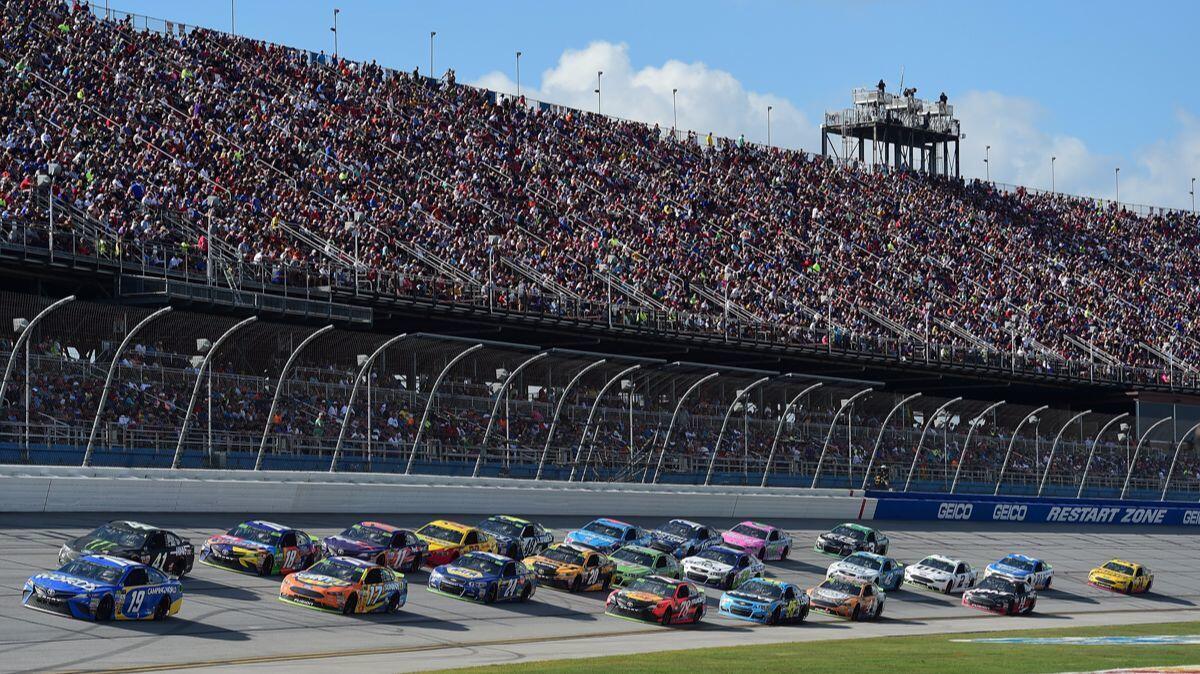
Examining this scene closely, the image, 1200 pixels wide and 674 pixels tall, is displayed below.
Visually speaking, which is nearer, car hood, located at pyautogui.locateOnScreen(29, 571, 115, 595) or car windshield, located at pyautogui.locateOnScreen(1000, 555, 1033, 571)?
car hood, located at pyautogui.locateOnScreen(29, 571, 115, 595)

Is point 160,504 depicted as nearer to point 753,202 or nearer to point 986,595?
point 986,595

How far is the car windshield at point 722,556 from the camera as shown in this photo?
41219 millimetres

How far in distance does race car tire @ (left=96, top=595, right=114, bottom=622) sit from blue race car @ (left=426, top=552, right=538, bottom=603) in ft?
28.8

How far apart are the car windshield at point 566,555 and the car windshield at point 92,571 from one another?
12355 millimetres

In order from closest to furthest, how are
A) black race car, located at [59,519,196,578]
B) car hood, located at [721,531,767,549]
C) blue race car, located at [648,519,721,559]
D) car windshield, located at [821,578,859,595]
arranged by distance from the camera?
black race car, located at [59,519,196,578] < car windshield, located at [821,578,859,595] < blue race car, located at [648,519,721,559] < car hood, located at [721,531,767,549]

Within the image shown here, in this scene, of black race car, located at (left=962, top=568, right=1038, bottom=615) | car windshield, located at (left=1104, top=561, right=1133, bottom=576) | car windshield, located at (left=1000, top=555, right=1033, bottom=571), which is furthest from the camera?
car windshield, located at (left=1104, top=561, right=1133, bottom=576)

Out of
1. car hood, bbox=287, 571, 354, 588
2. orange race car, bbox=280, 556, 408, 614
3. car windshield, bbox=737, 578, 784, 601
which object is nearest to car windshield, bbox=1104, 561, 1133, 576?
car windshield, bbox=737, 578, 784, 601

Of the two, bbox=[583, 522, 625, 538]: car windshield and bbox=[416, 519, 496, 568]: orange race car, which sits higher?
bbox=[416, 519, 496, 568]: orange race car

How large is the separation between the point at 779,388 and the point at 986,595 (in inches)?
429

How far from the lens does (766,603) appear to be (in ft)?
122

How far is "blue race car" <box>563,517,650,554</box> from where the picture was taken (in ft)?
138

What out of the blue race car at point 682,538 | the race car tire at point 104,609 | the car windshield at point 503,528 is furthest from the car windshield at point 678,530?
the race car tire at point 104,609

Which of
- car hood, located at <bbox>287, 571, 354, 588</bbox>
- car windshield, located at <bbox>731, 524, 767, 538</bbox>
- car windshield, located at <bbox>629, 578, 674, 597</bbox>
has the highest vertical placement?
car hood, located at <bbox>287, 571, 354, 588</bbox>

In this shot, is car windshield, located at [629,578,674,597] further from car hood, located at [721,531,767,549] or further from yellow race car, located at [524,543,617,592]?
car hood, located at [721,531,767,549]
